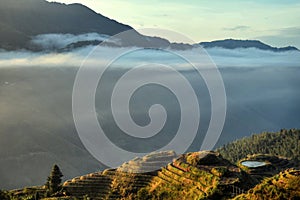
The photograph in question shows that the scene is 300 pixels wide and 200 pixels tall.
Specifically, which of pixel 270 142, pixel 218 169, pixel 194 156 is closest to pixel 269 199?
pixel 218 169

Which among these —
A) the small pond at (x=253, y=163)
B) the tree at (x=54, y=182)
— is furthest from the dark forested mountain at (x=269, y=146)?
the tree at (x=54, y=182)

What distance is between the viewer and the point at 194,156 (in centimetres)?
7088

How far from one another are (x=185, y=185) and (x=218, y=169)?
5581 mm

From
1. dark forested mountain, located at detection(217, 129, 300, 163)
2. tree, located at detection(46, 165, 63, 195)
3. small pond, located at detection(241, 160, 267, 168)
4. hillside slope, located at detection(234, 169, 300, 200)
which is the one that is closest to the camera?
hillside slope, located at detection(234, 169, 300, 200)

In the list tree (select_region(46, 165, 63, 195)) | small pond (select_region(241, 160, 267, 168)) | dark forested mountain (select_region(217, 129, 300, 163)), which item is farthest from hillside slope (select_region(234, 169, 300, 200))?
dark forested mountain (select_region(217, 129, 300, 163))

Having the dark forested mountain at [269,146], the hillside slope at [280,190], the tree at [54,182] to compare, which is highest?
the hillside slope at [280,190]

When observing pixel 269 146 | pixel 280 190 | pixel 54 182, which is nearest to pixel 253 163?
pixel 54 182

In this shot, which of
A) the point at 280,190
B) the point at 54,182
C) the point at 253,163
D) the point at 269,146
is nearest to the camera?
the point at 280,190

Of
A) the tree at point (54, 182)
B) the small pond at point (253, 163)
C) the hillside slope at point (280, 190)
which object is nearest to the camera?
the hillside slope at point (280, 190)

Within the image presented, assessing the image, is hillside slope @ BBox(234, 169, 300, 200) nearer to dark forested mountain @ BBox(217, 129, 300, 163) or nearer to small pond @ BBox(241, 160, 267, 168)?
small pond @ BBox(241, 160, 267, 168)

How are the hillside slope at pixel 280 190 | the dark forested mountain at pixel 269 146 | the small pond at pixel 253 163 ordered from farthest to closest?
the dark forested mountain at pixel 269 146, the small pond at pixel 253 163, the hillside slope at pixel 280 190

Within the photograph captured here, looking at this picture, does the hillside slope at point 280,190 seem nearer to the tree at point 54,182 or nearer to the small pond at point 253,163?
the tree at point 54,182

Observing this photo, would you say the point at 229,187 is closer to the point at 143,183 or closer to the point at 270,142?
the point at 143,183

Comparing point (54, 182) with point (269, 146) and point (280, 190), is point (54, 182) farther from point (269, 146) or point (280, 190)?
point (269, 146)
